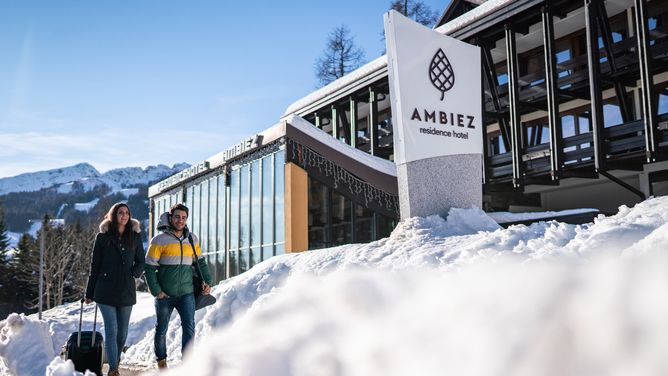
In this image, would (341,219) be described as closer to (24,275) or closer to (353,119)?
(353,119)

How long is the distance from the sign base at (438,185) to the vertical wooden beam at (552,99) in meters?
6.84

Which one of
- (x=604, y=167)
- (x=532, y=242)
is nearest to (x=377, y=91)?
(x=604, y=167)

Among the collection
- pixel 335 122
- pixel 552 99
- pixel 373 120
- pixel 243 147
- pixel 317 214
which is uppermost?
pixel 335 122

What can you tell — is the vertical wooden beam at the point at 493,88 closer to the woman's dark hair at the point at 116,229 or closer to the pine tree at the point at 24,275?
the woman's dark hair at the point at 116,229

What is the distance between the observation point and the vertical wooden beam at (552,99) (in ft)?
55.0

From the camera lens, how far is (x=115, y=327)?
568 cm

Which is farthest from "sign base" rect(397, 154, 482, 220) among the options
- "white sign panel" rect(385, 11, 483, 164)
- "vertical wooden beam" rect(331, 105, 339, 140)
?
"vertical wooden beam" rect(331, 105, 339, 140)

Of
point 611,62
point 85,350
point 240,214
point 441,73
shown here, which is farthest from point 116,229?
point 611,62

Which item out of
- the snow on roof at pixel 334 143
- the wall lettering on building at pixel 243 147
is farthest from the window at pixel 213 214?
the snow on roof at pixel 334 143

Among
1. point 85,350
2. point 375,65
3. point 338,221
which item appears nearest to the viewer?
point 85,350

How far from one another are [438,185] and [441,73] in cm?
213

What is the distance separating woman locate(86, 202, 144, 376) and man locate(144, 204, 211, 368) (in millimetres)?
186

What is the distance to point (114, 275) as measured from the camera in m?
5.68

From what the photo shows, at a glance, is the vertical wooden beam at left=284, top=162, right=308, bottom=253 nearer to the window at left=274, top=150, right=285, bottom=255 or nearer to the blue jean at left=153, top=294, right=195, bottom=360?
the window at left=274, top=150, right=285, bottom=255
